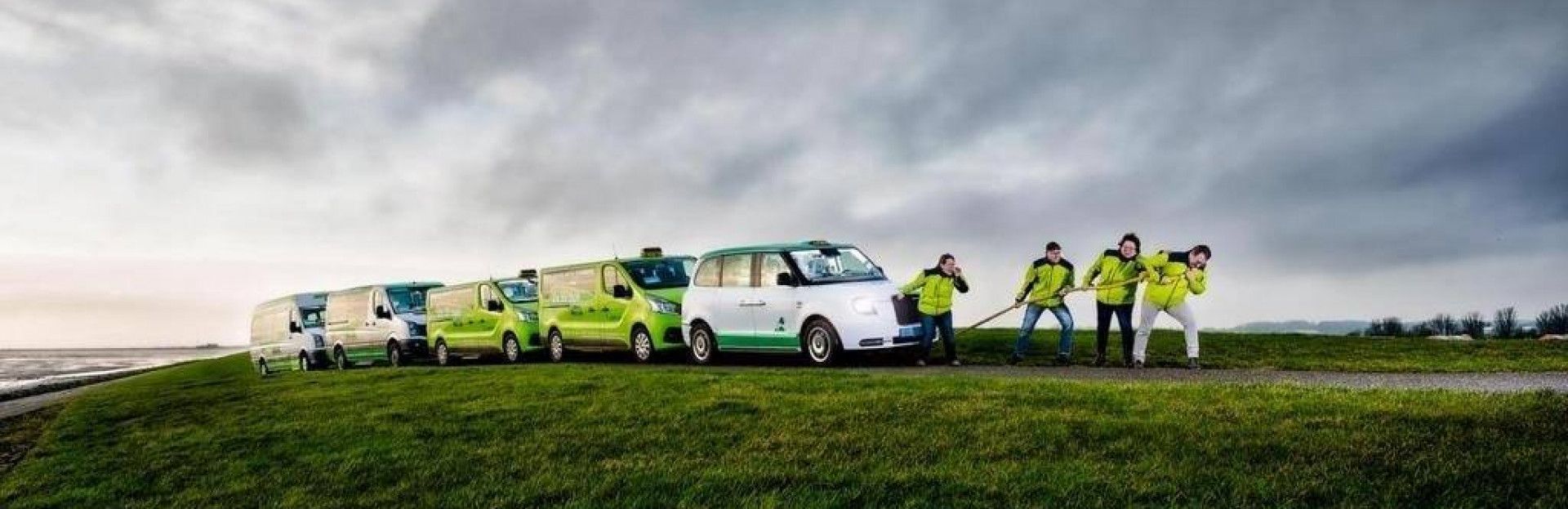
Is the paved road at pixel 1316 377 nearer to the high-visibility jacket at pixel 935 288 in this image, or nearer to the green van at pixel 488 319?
the high-visibility jacket at pixel 935 288

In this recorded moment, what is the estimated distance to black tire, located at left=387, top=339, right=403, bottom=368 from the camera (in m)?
27.5

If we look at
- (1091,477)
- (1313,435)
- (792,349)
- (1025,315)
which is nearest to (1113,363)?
(1025,315)

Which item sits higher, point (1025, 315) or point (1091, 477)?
point (1025, 315)

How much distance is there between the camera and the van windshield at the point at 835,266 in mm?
16328

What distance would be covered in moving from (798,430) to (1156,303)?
22.8 ft

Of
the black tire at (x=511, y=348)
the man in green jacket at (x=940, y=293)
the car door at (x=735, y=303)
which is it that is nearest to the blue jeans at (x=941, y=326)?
the man in green jacket at (x=940, y=293)

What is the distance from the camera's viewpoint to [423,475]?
8.62m

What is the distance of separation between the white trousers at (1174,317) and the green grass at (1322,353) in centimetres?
69

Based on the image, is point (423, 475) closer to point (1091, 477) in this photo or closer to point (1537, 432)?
point (1091, 477)

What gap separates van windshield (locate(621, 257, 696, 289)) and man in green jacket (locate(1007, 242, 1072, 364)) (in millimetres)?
6974

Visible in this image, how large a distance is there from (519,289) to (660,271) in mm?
5613

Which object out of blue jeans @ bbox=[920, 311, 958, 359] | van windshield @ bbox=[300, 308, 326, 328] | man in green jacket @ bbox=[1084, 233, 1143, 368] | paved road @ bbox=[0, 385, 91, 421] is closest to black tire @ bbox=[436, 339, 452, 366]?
van windshield @ bbox=[300, 308, 326, 328]

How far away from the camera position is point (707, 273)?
709 inches

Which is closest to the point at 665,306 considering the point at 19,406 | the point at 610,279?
the point at 610,279
